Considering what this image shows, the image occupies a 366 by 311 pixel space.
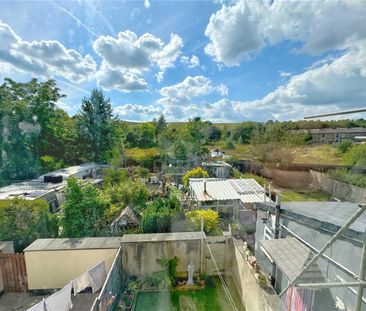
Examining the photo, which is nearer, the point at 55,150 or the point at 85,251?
the point at 85,251

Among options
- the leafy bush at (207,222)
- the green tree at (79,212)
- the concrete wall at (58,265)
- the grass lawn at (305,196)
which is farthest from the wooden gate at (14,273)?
the grass lawn at (305,196)

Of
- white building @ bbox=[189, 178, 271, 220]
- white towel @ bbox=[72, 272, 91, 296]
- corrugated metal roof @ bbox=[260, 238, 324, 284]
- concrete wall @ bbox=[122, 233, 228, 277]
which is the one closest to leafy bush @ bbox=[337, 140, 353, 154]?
white building @ bbox=[189, 178, 271, 220]

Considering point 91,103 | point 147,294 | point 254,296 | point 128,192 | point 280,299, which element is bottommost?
point 147,294

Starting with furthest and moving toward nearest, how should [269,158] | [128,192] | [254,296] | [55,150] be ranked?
[55,150] → [269,158] → [128,192] → [254,296]

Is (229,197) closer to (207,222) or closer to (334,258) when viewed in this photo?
(207,222)

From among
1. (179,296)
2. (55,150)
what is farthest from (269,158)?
(55,150)

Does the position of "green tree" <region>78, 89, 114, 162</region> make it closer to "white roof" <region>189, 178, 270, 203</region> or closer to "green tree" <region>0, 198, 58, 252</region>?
"white roof" <region>189, 178, 270, 203</region>

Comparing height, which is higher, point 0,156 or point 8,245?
point 0,156

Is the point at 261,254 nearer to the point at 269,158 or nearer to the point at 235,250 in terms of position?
the point at 235,250

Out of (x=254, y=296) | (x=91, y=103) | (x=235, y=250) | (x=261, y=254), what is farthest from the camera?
(x=91, y=103)

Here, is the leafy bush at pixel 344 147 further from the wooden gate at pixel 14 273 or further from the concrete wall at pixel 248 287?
the wooden gate at pixel 14 273
